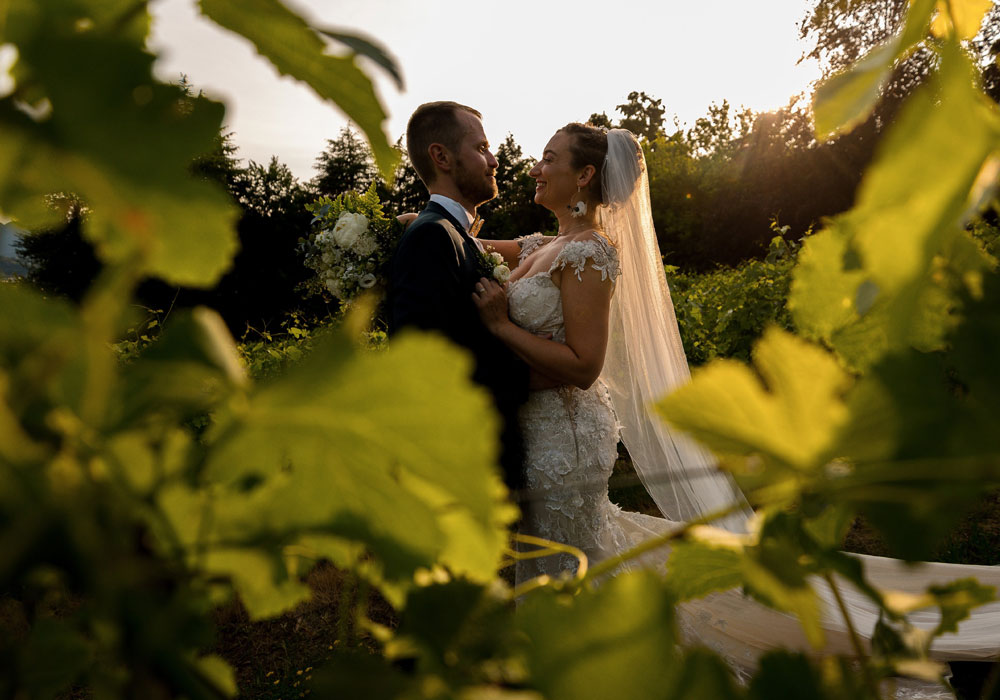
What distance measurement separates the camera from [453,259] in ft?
10.8

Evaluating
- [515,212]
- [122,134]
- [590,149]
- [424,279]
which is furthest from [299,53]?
[515,212]

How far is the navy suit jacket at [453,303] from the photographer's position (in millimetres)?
3113

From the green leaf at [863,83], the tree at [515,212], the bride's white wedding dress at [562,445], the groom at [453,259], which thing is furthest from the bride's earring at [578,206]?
the tree at [515,212]

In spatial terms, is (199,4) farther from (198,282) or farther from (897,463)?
(897,463)

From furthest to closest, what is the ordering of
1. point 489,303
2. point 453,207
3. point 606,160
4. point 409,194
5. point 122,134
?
point 409,194 → point 606,160 → point 453,207 → point 489,303 → point 122,134

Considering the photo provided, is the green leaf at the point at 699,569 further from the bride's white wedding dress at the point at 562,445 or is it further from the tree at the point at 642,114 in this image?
the tree at the point at 642,114

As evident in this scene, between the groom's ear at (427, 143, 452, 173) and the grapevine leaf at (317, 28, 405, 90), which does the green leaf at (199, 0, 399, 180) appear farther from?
the groom's ear at (427, 143, 452, 173)

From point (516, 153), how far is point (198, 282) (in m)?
25.8

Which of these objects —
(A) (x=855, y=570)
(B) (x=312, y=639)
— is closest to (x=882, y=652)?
(A) (x=855, y=570)

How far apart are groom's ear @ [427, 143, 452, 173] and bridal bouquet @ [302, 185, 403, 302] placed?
43 centimetres

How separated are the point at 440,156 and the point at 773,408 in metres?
3.94

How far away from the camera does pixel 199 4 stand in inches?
12.7

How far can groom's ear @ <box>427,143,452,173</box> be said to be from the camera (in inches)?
155

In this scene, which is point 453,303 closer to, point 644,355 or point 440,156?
point 440,156
